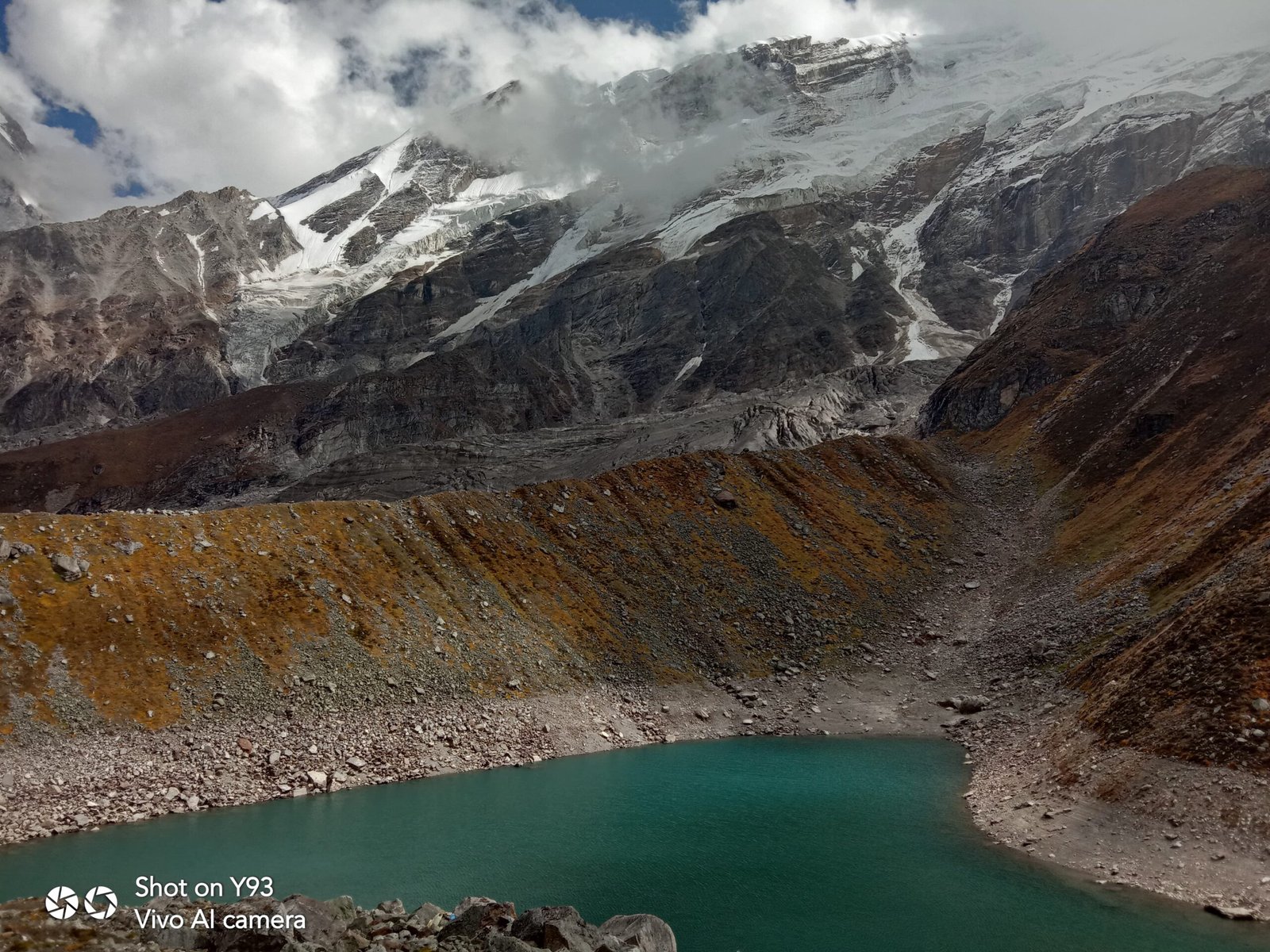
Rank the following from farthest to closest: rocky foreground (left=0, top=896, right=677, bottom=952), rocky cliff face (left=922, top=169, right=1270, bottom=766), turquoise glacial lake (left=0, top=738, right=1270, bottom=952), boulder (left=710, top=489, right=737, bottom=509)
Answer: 1. boulder (left=710, top=489, right=737, bottom=509)
2. rocky cliff face (left=922, top=169, right=1270, bottom=766)
3. turquoise glacial lake (left=0, top=738, right=1270, bottom=952)
4. rocky foreground (left=0, top=896, right=677, bottom=952)

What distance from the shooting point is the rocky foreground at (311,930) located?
1833cm

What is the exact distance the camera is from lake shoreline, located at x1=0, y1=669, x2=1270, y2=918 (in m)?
27.9

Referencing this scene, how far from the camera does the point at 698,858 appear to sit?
107 ft

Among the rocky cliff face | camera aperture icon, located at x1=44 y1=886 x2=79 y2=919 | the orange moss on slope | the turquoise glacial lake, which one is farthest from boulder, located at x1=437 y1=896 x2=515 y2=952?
the orange moss on slope

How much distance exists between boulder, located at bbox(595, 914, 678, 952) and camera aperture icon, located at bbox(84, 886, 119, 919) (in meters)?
12.3

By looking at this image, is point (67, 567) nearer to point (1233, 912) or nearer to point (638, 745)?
point (638, 745)

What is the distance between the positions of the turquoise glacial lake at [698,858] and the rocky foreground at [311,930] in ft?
19.2

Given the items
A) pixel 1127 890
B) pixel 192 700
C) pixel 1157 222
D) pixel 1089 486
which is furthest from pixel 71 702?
pixel 1157 222

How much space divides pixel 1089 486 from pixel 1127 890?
176 feet

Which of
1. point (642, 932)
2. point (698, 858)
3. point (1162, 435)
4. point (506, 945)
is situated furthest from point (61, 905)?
point (1162, 435)

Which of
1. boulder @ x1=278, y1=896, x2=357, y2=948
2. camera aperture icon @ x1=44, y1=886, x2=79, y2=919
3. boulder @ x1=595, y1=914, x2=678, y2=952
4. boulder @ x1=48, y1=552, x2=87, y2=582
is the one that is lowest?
boulder @ x1=595, y1=914, x2=678, y2=952

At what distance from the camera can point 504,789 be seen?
41656 millimetres

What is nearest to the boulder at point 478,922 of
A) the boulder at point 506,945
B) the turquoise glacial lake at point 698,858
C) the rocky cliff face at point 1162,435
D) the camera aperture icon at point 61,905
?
the boulder at point 506,945

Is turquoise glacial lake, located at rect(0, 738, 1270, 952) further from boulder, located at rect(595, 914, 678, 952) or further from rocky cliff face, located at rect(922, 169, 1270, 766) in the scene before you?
rocky cliff face, located at rect(922, 169, 1270, 766)
